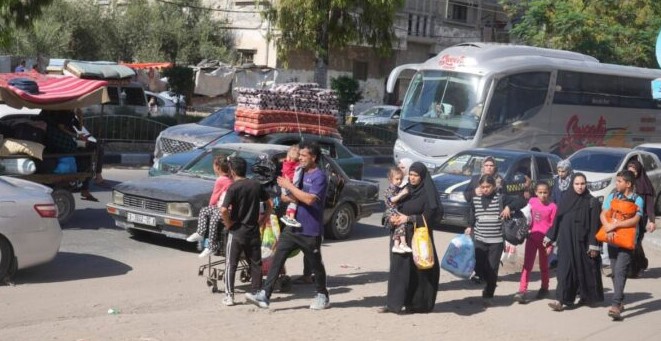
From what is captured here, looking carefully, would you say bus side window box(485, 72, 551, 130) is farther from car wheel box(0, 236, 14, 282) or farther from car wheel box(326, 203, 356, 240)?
car wheel box(0, 236, 14, 282)

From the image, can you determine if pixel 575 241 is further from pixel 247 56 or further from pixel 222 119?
pixel 247 56

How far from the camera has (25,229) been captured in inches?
376

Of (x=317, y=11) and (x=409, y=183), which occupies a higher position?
(x=317, y=11)

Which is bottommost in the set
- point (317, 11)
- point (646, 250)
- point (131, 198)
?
point (646, 250)

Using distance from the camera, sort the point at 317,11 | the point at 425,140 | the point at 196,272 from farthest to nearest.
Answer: the point at 317,11 < the point at 425,140 < the point at 196,272

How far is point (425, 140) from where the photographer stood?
24.1m

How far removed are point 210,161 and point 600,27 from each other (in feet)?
96.6

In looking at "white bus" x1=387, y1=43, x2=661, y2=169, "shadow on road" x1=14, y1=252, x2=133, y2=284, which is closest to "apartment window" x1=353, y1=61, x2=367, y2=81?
"white bus" x1=387, y1=43, x2=661, y2=169

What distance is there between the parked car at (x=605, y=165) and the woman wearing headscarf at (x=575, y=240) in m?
8.33

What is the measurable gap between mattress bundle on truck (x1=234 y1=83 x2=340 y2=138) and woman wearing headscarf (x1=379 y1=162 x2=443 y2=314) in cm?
845

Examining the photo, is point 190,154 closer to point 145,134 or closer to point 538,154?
point 538,154

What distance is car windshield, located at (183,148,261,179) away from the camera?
13.3 metres

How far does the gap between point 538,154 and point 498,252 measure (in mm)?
7241

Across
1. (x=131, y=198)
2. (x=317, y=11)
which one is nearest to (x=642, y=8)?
(x=317, y=11)
